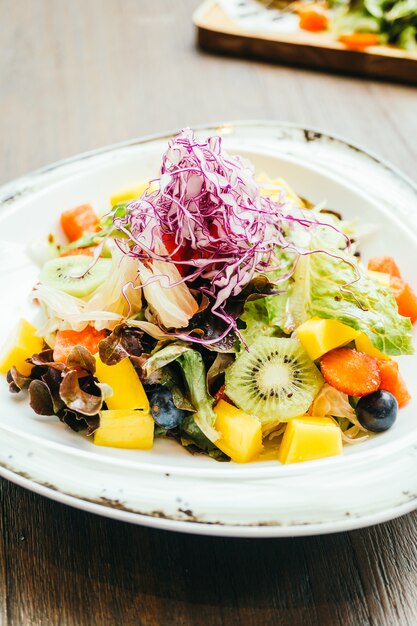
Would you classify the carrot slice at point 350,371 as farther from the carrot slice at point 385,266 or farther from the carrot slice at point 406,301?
the carrot slice at point 385,266

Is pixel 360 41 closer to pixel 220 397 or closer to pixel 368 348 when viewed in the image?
pixel 368 348

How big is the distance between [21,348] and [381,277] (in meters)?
1.30

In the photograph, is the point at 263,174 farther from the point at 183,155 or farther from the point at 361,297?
the point at 361,297

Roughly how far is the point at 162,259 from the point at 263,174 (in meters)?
0.87

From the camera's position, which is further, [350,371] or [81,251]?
[81,251]

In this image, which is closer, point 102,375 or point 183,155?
point 102,375

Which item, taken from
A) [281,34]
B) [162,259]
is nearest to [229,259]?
[162,259]

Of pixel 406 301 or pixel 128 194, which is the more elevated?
pixel 128 194

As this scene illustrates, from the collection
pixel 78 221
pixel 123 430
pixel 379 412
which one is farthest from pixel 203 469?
pixel 78 221

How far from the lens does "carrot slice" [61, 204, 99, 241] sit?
268cm

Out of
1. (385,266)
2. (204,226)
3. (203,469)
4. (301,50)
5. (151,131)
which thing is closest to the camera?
(203,469)

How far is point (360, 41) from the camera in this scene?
4.12 m

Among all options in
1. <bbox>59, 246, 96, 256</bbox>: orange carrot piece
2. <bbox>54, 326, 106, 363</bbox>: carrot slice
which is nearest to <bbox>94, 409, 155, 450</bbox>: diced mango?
<bbox>54, 326, 106, 363</bbox>: carrot slice

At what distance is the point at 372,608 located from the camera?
1.74 m
